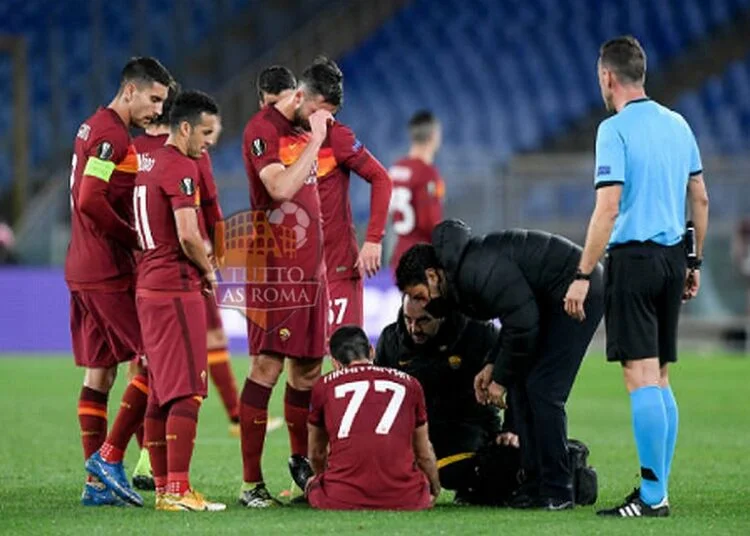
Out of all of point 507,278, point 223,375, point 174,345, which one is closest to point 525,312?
point 507,278

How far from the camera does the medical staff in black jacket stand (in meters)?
7.19

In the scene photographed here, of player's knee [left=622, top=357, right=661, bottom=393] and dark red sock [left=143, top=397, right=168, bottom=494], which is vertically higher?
player's knee [left=622, top=357, right=661, bottom=393]

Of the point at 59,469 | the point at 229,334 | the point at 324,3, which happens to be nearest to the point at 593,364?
the point at 229,334

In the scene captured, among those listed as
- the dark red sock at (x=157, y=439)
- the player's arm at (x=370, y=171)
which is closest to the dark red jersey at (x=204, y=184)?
the player's arm at (x=370, y=171)

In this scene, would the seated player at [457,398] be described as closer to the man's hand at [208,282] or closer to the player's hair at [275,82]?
the man's hand at [208,282]

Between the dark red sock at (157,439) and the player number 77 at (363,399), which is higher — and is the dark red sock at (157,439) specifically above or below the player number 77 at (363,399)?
below

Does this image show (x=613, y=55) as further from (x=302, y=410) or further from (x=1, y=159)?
(x=1, y=159)

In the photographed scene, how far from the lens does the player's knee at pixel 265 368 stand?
25.9ft

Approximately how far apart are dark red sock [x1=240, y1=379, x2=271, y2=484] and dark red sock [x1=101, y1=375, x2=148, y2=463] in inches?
24.3

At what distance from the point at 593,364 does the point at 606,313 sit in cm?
1196

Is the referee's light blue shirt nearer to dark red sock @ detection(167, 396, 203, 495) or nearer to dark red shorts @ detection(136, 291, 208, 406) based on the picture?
dark red shorts @ detection(136, 291, 208, 406)

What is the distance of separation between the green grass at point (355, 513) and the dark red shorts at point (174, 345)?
571 millimetres

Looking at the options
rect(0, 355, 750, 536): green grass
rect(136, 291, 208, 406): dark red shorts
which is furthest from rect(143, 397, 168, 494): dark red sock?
rect(0, 355, 750, 536): green grass

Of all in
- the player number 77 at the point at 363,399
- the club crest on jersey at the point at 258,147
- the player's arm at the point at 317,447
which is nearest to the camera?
the player number 77 at the point at 363,399
